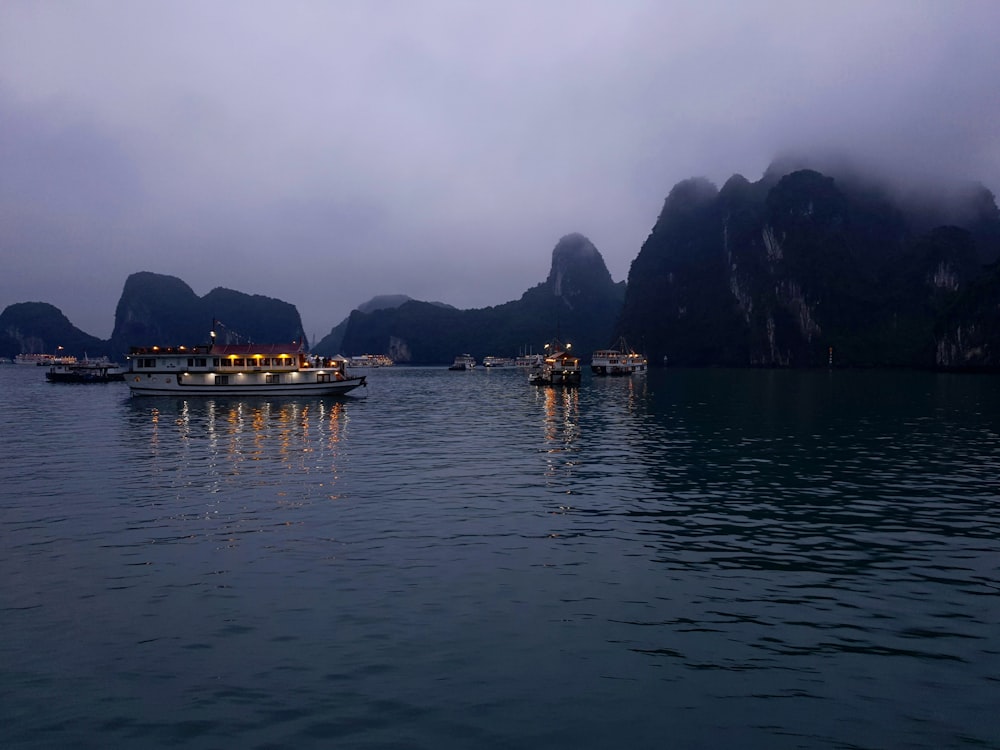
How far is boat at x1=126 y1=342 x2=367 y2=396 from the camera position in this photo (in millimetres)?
96000

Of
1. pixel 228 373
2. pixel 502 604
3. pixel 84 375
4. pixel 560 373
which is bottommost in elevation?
pixel 502 604

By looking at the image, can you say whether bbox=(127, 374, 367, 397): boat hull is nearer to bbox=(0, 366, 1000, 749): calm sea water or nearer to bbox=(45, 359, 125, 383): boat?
bbox=(0, 366, 1000, 749): calm sea water

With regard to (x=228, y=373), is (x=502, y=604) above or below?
below

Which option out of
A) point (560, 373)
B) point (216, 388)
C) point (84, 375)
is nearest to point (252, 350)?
point (216, 388)

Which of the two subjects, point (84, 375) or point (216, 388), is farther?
point (84, 375)

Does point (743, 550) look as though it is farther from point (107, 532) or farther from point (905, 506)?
point (107, 532)

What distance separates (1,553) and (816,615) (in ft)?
72.0

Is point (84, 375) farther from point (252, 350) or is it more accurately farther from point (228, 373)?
point (252, 350)

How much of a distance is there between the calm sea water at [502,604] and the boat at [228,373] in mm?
60308

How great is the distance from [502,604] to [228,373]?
90829mm

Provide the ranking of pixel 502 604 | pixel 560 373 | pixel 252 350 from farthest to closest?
pixel 560 373, pixel 252 350, pixel 502 604

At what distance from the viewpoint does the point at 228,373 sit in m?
97.4

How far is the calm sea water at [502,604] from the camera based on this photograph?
10.6m

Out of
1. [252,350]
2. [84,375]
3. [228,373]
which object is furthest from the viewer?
[84,375]
